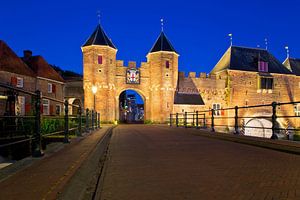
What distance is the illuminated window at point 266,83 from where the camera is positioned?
39094 mm

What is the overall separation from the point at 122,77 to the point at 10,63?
12374mm

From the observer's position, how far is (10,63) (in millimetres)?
24984

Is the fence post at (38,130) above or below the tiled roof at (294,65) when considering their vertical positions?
below

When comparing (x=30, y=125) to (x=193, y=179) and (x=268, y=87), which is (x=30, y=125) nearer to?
(x=193, y=179)

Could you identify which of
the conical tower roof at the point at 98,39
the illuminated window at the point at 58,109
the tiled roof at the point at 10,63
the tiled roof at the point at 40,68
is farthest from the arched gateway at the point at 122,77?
the tiled roof at the point at 10,63

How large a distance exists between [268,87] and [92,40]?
2508cm

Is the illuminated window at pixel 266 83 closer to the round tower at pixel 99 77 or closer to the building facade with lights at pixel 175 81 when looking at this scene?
the building facade with lights at pixel 175 81

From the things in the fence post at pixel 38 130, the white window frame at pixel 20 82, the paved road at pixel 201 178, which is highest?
the white window frame at pixel 20 82

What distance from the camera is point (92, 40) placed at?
32.4m

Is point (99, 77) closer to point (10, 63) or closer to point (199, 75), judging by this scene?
point (10, 63)

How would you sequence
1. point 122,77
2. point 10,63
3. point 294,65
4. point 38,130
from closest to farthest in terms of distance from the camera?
point 38,130 → point 10,63 → point 122,77 → point 294,65

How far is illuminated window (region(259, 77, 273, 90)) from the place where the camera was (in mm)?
39094

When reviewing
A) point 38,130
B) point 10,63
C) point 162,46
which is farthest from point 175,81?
point 38,130

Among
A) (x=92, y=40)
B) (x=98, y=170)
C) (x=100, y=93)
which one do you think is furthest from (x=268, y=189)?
(x=92, y=40)
